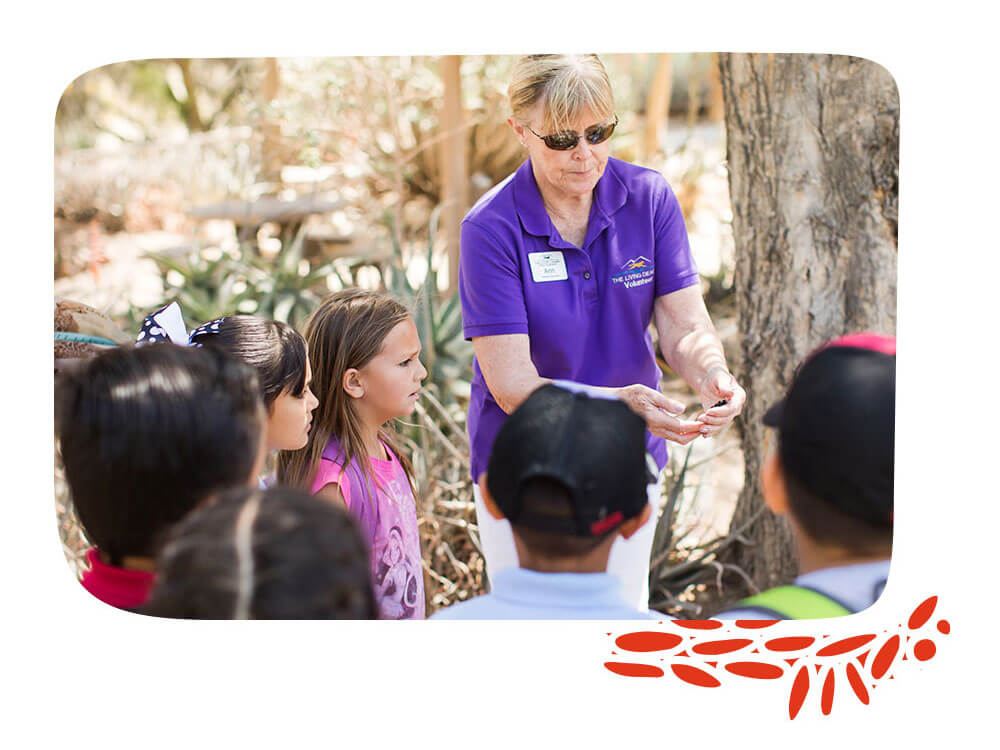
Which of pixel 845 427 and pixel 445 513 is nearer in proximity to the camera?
pixel 845 427

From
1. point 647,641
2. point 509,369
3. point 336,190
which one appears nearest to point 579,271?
point 509,369

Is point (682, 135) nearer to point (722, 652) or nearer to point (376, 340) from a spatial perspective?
point (376, 340)

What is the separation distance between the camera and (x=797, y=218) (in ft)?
7.29

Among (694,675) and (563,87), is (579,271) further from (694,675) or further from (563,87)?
(694,675)

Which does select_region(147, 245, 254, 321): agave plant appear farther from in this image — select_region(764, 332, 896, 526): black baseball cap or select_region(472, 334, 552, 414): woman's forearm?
select_region(764, 332, 896, 526): black baseball cap

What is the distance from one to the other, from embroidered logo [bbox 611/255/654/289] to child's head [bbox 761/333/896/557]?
1.28 ft

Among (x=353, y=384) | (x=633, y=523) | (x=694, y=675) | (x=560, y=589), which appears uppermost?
(x=353, y=384)

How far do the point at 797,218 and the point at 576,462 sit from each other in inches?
41.0

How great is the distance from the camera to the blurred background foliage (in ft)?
7.59

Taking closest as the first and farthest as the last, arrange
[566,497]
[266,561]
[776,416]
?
[266,561], [566,497], [776,416]

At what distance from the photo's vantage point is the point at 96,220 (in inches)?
95.7

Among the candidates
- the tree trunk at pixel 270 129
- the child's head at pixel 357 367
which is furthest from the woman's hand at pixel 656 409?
the tree trunk at pixel 270 129

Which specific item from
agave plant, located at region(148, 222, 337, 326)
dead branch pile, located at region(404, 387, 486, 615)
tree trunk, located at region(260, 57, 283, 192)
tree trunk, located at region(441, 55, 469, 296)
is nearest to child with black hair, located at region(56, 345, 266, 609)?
dead branch pile, located at region(404, 387, 486, 615)

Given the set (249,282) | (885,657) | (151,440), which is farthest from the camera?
(249,282)
